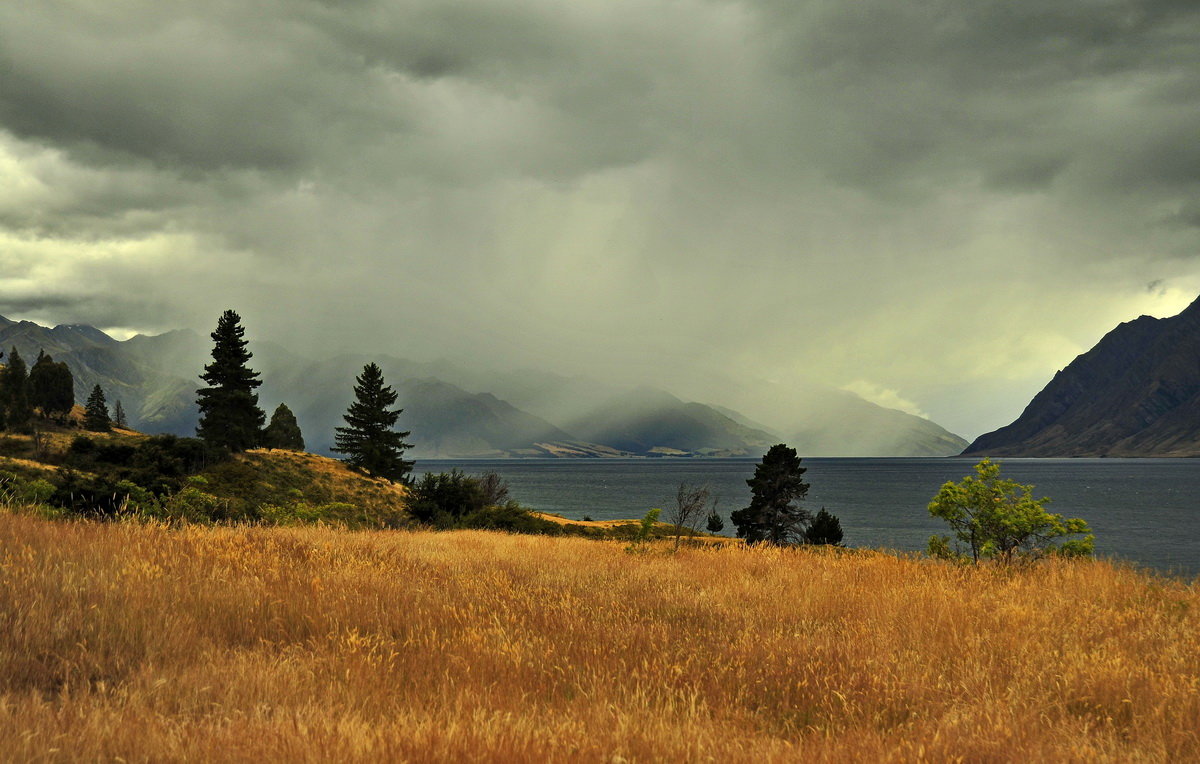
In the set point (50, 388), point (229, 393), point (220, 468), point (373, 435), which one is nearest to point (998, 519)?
point (220, 468)

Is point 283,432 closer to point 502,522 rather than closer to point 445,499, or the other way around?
point 445,499

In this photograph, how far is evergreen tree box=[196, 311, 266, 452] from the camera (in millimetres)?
51906

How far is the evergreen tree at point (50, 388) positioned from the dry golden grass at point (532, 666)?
90741 mm

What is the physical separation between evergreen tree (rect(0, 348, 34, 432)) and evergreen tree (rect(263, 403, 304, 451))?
22584 mm

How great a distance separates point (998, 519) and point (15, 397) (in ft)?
280

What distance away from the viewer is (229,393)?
2090 inches

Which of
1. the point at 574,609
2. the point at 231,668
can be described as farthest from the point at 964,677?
the point at 231,668

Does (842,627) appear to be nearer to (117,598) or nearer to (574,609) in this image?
(574,609)

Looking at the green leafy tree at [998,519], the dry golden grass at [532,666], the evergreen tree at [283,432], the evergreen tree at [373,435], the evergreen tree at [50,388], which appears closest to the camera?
the dry golden grass at [532,666]

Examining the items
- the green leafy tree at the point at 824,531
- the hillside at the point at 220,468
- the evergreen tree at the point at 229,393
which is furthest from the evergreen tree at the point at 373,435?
the green leafy tree at the point at 824,531

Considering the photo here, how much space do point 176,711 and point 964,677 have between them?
5.37 meters

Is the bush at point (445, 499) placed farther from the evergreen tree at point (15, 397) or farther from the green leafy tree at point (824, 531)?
the evergreen tree at point (15, 397)

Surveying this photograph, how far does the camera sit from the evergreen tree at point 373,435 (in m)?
63.1

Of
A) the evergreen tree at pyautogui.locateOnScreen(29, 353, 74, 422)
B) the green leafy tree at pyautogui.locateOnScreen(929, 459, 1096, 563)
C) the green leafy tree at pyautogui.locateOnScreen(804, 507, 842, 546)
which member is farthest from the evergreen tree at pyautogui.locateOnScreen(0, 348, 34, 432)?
the green leafy tree at pyautogui.locateOnScreen(929, 459, 1096, 563)
